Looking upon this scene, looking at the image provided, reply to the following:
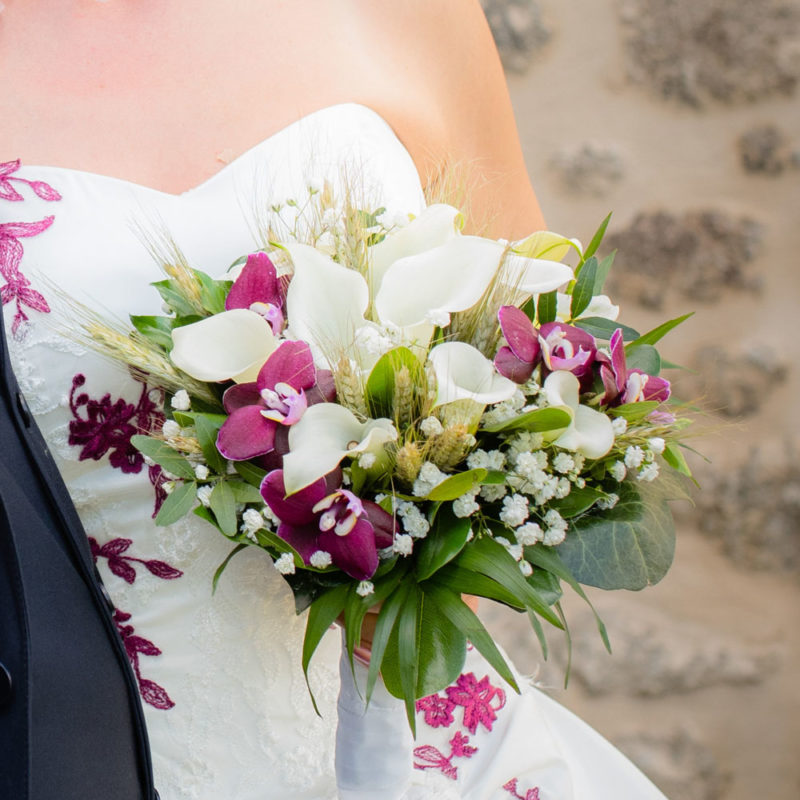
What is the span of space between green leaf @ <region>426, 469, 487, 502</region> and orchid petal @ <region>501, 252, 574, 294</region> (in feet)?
0.48

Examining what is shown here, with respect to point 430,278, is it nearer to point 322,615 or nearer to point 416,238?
point 416,238

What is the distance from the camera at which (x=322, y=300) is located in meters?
0.58

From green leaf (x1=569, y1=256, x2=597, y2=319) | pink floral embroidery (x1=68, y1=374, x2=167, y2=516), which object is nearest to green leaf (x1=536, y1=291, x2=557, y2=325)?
green leaf (x1=569, y1=256, x2=597, y2=319)

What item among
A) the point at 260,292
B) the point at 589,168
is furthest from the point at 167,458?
the point at 589,168

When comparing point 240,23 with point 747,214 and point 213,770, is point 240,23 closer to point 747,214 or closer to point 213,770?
point 213,770

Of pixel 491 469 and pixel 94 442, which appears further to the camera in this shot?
pixel 94 442

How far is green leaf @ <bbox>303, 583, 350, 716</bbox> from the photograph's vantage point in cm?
58

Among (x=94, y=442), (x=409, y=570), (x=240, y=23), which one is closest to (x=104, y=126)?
(x=240, y=23)

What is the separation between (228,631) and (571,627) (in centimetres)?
113

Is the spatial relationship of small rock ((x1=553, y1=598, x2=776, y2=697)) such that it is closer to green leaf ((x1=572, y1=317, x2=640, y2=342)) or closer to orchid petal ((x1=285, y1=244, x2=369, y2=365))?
green leaf ((x1=572, y1=317, x2=640, y2=342))

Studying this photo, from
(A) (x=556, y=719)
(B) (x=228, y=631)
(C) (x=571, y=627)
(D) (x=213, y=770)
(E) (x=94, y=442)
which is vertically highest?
(E) (x=94, y=442)

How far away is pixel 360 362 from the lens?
56 centimetres

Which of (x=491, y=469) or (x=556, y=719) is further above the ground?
(x=491, y=469)

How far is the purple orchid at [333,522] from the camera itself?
52 cm
